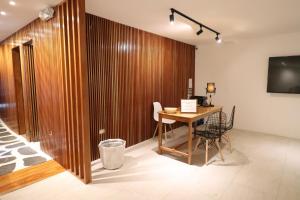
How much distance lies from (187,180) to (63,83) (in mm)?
2281

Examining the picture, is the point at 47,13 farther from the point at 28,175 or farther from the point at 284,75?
the point at 284,75

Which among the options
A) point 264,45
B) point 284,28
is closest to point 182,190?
point 284,28

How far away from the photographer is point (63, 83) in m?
2.76

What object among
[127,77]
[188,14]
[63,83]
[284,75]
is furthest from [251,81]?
[63,83]

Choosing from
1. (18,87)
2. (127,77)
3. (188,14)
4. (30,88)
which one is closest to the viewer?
(188,14)

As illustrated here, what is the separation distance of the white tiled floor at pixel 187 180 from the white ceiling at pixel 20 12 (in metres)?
2.48

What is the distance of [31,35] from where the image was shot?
3516 mm

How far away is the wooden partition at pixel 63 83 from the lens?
2.43 m

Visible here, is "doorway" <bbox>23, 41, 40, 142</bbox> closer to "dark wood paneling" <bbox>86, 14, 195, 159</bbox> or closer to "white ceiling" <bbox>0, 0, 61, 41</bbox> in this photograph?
"white ceiling" <bbox>0, 0, 61, 41</bbox>

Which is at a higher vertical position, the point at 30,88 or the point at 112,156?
the point at 30,88

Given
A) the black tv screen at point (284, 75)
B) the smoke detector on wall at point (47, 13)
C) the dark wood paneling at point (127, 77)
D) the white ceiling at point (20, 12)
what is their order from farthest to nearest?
the black tv screen at point (284, 75)
the dark wood paneling at point (127, 77)
the smoke detector on wall at point (47, 13)
the white ceiling at point (20, 12)

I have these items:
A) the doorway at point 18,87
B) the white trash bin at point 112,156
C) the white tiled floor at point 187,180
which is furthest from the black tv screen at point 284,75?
the doorway at point 18,87

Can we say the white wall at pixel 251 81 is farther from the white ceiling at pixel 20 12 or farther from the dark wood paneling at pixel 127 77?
the white ceiling at pixel 20 12

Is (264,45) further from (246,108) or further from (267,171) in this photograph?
(267,171)
